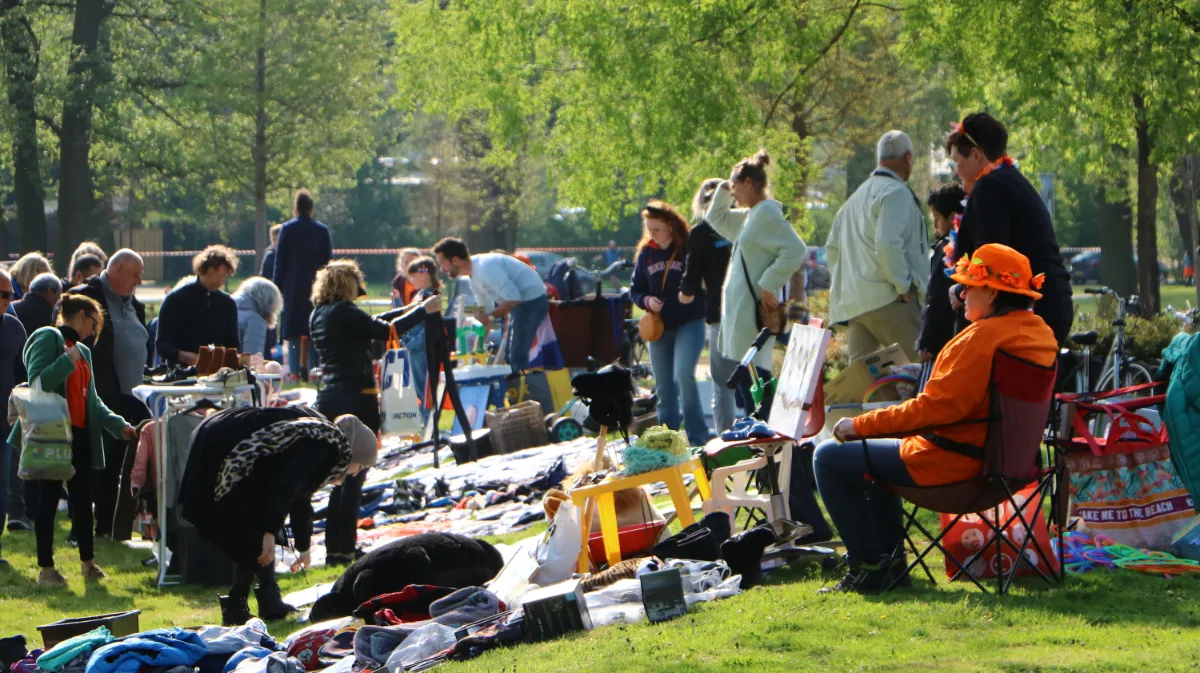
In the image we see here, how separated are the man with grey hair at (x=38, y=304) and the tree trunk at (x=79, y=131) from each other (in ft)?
55.0

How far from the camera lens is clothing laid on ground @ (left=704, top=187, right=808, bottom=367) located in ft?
30.6

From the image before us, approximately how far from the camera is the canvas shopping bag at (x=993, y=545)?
647 centimetres

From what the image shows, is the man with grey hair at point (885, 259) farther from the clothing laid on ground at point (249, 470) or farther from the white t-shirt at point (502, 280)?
the white t-shirt at point (502, 280)

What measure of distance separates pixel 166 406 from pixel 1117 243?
82.9 ft

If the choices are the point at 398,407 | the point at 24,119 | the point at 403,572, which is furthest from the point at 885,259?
the point at 24,119

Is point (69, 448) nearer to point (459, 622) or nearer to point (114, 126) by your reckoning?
point (459, 622)

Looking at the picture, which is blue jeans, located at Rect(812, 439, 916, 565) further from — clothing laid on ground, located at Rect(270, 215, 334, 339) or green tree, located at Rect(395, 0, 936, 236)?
clothing laid on ground, located at Rect(270, 215, 334, 339)

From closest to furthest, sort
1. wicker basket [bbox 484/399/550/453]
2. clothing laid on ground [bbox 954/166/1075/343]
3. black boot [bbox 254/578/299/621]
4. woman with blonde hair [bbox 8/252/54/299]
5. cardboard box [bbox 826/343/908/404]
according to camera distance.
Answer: clothing laid on ground [bbox 954/166/1075/343]
black boot [bbox 254/578/299/621]
cardboard box [bbox 826/343/908/404]
woman with blonde hair [bbox 8/252/54/299]
wicker basket [bbox 484/399/550/453]

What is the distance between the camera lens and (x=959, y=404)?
591 cm

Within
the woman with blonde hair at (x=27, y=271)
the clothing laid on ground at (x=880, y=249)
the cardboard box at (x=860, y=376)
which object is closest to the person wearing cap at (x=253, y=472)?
the cardboard box at (x=860, y=376)

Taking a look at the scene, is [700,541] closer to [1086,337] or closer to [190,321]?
[1086,337]

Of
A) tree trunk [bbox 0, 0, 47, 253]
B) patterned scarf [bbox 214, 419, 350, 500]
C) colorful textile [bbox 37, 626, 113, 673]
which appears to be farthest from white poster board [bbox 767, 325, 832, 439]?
tree trunk [bbox 0, 0, 47, 253]

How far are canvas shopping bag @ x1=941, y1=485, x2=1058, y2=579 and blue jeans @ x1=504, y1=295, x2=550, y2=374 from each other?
7.67m

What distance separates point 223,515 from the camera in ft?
23.9
